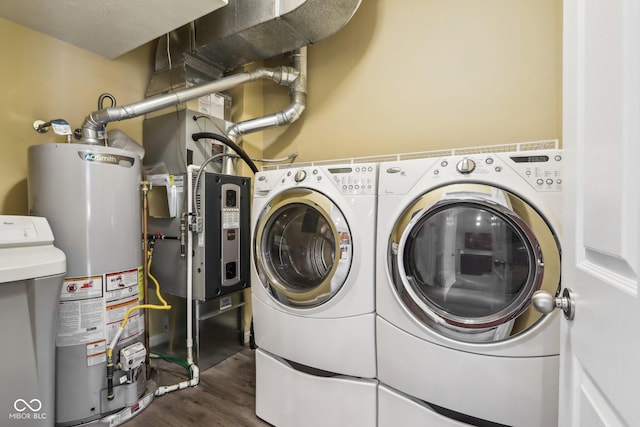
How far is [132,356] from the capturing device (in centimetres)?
142

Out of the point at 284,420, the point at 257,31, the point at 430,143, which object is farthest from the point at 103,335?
the point at 430,143

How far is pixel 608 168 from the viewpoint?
433 millimetres

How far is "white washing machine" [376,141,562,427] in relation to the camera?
0.86 m

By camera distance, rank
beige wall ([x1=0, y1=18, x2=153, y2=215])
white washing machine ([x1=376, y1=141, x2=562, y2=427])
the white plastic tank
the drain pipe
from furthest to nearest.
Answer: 1. the drain pipe
2. beige wall ([x1=0, y1=18, x2=153, y2=215])
3. the white plastic tank
4. white washing machine ([x1=376, y1=141, x2=562, y2=427])

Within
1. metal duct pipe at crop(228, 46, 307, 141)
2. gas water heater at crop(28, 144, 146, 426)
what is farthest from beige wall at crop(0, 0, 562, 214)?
gas water heater at crop(28, 144, 146, 426)

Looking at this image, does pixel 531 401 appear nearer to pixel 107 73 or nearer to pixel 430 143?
pixel 430 143

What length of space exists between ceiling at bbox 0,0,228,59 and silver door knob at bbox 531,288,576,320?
1.79 metres

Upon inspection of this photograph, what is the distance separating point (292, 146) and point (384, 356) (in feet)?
5.53

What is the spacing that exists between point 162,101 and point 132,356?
4.75ft

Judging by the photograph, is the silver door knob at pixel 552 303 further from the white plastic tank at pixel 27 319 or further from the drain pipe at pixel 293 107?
the drain pipe at pixel 293 107

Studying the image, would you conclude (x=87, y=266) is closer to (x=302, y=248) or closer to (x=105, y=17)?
(x=302, y=248)

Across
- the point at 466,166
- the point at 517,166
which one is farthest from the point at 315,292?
the point at 517,166

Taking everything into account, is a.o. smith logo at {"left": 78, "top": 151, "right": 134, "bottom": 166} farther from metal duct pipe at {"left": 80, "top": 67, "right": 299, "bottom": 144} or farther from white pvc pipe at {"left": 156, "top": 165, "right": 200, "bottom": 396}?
white pvc pipe at {"left": 156, "top": 165, "right": 200, "bottom": 396}

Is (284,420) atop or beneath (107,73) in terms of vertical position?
beneath
